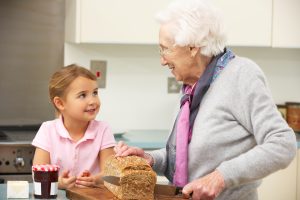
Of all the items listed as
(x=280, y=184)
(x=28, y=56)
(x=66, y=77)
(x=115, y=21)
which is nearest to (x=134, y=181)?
(x=66, y=77)

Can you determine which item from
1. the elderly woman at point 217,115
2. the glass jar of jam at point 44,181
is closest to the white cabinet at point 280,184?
the elderly woman at point 217,115

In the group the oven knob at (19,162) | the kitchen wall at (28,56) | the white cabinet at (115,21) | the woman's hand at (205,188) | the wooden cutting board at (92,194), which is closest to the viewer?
the woman's hand at (205,188)

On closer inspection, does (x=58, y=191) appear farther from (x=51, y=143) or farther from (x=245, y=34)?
(x=245, y=34)

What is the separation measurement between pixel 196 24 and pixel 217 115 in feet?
0.91

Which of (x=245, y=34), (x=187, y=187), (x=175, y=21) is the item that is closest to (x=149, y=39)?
(x=245, y=34)

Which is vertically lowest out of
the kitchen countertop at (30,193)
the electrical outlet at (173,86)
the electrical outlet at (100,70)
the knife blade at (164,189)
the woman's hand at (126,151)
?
the kitchen countertop at (30,193)

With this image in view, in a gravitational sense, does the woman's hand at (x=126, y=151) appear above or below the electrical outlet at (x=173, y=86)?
below

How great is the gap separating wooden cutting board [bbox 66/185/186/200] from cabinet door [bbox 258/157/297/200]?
5.65ft

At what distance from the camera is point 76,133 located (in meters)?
2.46

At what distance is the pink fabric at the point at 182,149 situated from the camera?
208 cm

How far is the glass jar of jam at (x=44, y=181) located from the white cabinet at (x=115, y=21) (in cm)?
163

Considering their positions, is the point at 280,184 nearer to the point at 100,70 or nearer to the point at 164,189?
the point at 100,70

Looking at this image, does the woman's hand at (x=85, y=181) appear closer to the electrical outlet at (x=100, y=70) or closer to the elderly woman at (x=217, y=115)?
the elderly woman at (x=217, y=115)

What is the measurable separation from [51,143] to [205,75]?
645mm
